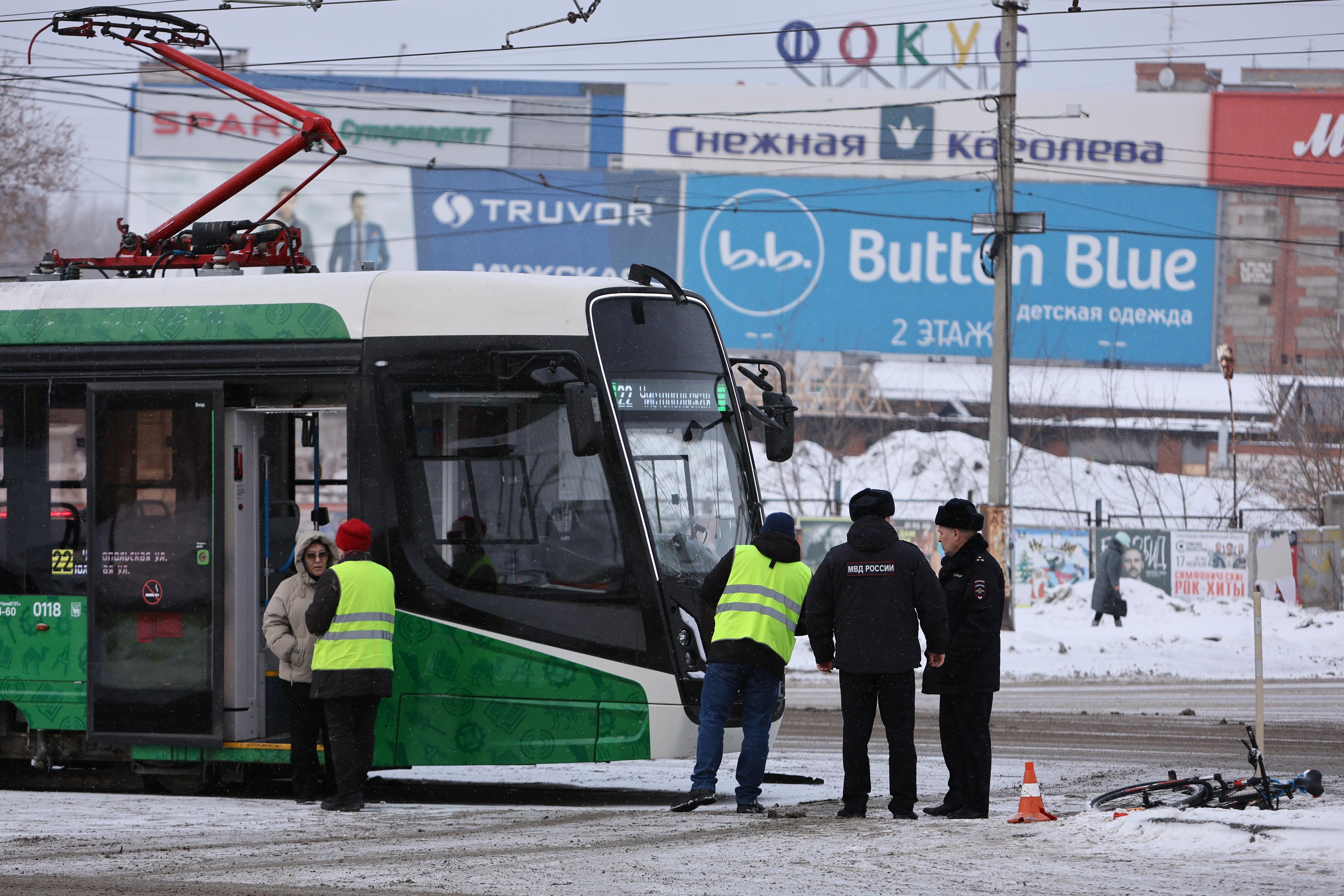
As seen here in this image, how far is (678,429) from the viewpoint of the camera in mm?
9109

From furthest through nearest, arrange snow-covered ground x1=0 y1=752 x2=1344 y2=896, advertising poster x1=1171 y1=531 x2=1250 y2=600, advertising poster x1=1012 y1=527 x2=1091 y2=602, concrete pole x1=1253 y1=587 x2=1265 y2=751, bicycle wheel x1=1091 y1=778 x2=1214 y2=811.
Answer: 1. advertising poster x1=1012 y1=527 x2=1091 y2=602
2. advertising poster x1=1171 y1=531 x2=1250 y2=600
3. concrete pole x1=1253 y1=587 x2=1265 y2=751
4. bicycle wheel x1=1091 y1=778 x2=1214 y2=811
5. snow-covered ground x1=0 y1=752 x2=1344 y2=896

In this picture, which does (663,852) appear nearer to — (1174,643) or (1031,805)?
(1031,805)

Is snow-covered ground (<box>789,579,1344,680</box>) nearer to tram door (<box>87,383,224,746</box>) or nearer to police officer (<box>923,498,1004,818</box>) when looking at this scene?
police officer (<box>923,498,1004,818</box>)

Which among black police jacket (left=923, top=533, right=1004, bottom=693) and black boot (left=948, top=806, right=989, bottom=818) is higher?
black police jacket (left=923, top=533, right=1004, bottom=693)

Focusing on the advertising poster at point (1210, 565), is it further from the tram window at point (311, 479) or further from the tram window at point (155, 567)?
the tram window at point (155, 567)

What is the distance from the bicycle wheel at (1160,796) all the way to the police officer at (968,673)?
0.65 meters

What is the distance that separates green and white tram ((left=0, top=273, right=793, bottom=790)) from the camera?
877cm

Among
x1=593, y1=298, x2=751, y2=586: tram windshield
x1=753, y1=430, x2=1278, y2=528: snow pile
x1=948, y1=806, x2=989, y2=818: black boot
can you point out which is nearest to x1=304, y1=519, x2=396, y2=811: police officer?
x1=593, y1=298, x2=751, y2=586: tram windshield

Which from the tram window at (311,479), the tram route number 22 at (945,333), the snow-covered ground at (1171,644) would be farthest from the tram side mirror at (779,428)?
the tram route number 22 at (945,333)

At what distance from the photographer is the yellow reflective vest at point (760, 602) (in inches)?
326

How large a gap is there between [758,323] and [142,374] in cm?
5398

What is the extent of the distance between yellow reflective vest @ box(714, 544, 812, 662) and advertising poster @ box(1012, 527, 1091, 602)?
21919mm

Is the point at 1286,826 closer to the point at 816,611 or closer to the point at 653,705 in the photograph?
the point at 816,611

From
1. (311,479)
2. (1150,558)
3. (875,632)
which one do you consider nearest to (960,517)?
(875,632)
